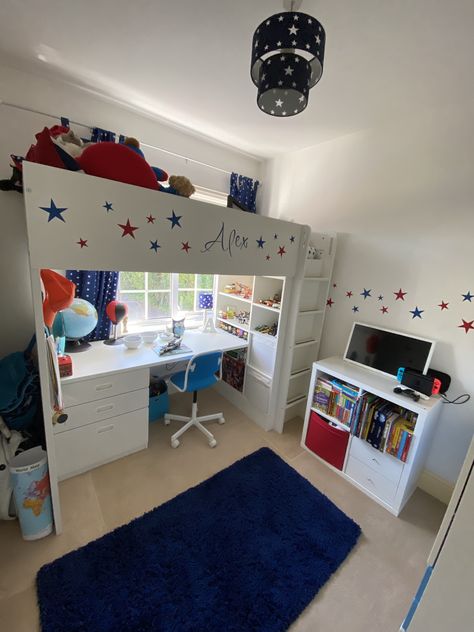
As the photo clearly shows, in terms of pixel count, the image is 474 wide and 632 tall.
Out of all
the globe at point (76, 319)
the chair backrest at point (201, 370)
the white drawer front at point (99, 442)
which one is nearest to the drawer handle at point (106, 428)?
the white drawer front at point (99, 442)

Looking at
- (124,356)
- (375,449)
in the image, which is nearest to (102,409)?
(124,356)

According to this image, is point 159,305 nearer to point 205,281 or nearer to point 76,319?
point 205,281

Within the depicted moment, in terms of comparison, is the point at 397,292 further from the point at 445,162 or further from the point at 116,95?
the point at 116,95

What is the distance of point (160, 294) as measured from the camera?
2689 mm

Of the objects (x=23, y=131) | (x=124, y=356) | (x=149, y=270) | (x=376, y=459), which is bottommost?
(x=376, y=459)

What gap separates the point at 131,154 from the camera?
4.03 ft

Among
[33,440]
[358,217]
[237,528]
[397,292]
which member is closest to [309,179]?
[358,217]

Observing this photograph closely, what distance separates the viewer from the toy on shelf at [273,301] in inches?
92.0

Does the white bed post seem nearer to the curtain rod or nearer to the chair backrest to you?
the chair backrest

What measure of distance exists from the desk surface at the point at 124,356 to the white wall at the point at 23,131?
0.48 m

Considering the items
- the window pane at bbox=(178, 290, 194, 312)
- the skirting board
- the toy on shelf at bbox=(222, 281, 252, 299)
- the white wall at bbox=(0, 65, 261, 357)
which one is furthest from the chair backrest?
the skirting board

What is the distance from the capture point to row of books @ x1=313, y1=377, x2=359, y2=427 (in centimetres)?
189

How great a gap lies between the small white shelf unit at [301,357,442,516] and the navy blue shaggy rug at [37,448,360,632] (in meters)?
0.33

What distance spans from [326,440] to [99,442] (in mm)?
1668
